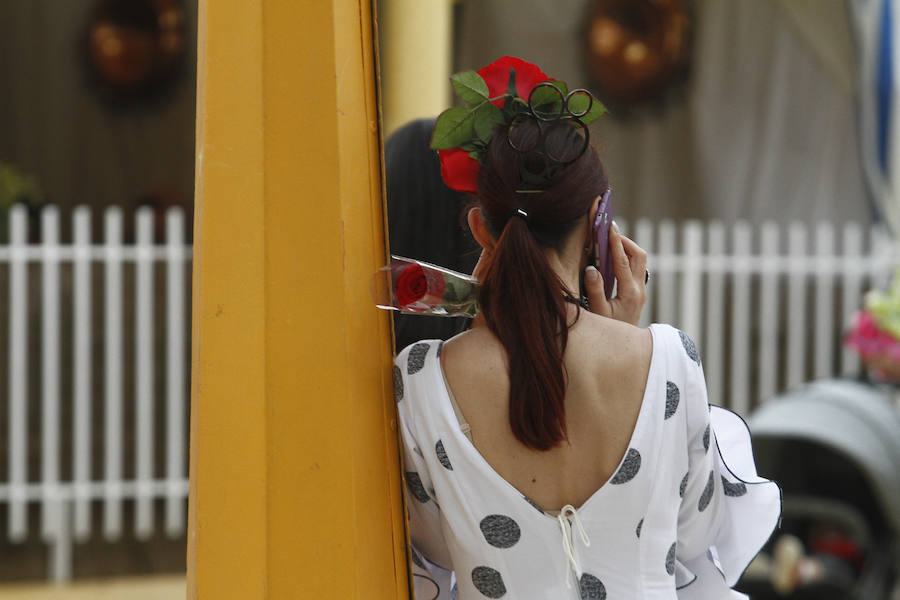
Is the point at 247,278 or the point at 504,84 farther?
the point at 504,84

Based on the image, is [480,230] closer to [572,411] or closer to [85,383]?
[572,411]

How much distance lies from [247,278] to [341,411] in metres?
0.19

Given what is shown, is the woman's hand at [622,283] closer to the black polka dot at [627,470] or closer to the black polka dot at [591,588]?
the black polka dot at [627,470]

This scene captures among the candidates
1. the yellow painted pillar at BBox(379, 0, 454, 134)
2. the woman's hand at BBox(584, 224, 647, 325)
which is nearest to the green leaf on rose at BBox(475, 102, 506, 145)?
the woman's hand at BBox(584, 224, 647, 325)

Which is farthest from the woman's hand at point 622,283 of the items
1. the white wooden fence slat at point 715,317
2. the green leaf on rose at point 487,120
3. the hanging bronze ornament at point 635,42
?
the hanging bronze ornament at point 635,42

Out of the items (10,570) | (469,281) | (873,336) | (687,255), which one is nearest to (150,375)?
(10,570)

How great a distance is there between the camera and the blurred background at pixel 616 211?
4641 mm

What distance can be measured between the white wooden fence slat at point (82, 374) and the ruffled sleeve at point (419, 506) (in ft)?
12.9

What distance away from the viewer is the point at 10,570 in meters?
5.21

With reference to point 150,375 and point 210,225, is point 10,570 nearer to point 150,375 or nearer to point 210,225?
point 150,375

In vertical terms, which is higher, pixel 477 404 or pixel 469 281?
pixel 469 281

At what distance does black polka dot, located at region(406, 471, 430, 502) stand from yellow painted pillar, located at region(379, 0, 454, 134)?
128 inches

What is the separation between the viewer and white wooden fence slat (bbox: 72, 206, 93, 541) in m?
5.11

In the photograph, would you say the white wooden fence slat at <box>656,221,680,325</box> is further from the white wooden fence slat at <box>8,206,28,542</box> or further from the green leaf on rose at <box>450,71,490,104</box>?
the green leaf on rose at <box>450,71,490,104</box>
